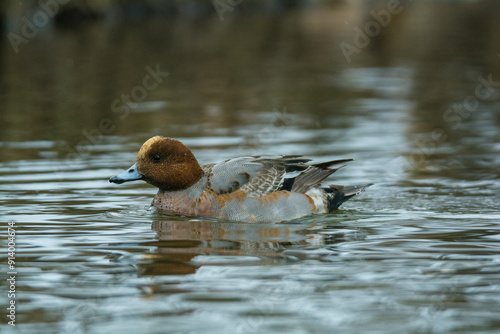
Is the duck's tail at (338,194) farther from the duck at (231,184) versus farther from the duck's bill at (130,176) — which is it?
the duck's bill at (130,176)

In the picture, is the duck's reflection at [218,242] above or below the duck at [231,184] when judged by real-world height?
below

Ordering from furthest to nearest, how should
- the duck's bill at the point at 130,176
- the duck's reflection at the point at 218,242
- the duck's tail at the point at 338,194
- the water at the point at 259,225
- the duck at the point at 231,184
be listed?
1. the duck's tail at the point at 338,194
2. the duck's bill at the point at 130,176
3. the duck at the point at 231,184
4. the duck's reflection at the point at 218,242
5. the water at the point at 259,225

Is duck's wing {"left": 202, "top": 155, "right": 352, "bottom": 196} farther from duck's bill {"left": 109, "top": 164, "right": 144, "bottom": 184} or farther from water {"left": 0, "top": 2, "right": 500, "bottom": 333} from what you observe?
duck's bill {"left": 109, "top": 164, "right": 144, "bottom": 184}

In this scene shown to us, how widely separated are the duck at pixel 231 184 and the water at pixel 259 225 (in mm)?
160

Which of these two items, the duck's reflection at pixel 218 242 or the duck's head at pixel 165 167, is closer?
the duck's reflection at pixel 218 242

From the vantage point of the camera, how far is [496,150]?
11.7 m

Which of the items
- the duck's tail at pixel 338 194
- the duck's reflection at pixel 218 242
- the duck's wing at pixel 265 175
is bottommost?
the duck's reflection at pixel 218 242

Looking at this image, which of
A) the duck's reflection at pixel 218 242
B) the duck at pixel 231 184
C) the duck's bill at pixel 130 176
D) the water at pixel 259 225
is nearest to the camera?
the water at pixel 259 225

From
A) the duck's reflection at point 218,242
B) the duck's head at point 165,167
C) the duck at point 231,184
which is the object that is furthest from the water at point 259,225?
the duck's head at point 165,167

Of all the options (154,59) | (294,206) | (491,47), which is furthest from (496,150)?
(491,47)

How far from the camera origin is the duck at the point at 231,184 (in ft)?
27.3

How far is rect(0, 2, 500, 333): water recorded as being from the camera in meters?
5.58

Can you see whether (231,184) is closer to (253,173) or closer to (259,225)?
(253,173)

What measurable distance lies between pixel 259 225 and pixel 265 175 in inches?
20.1
